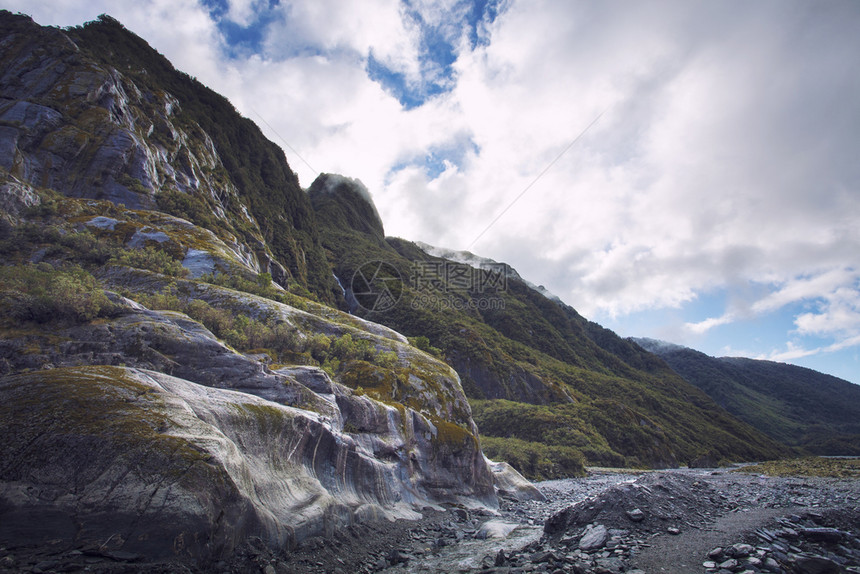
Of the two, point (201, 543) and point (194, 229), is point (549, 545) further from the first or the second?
point (194, 229)

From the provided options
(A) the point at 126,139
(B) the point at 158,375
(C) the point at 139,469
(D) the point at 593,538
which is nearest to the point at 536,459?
(D) the point at 593,538

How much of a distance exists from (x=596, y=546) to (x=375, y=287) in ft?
267

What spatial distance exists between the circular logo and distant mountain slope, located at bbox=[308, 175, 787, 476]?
730 millimetres

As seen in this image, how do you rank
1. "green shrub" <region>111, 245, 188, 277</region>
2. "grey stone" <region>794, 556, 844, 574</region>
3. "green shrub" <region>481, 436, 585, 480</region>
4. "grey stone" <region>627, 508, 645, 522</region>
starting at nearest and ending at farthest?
1. "grey stone" <region>794, 556, 844, 574</region>
2. "grey stone" <region>627, 508, 645, 522</region>
3. "green shrub" <region>111, 245, 188, 277</region>
4. "green shrub" <region>481, 436, 585, 480</region>

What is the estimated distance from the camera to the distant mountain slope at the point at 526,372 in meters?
62.5

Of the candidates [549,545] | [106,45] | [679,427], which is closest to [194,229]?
[549,545]

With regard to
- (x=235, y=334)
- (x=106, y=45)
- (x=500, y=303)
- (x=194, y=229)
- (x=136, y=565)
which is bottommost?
(x=136, y=565)

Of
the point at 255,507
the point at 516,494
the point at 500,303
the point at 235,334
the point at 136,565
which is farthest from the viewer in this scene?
the point at 500,303

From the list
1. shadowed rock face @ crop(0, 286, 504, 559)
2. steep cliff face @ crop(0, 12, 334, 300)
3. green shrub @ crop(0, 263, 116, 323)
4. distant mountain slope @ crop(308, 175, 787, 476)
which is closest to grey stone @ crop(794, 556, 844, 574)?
shadowed rock face @ crop(0, 286, 504, 559)

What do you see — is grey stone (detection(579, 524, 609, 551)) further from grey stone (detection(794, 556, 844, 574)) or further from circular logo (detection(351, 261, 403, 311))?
circular logo (detection(351, 261, 403, 311))

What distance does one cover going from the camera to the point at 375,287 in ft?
293

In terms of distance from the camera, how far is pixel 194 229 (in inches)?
1395

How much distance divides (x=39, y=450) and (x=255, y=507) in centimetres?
412

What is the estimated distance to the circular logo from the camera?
85812 millimetres
